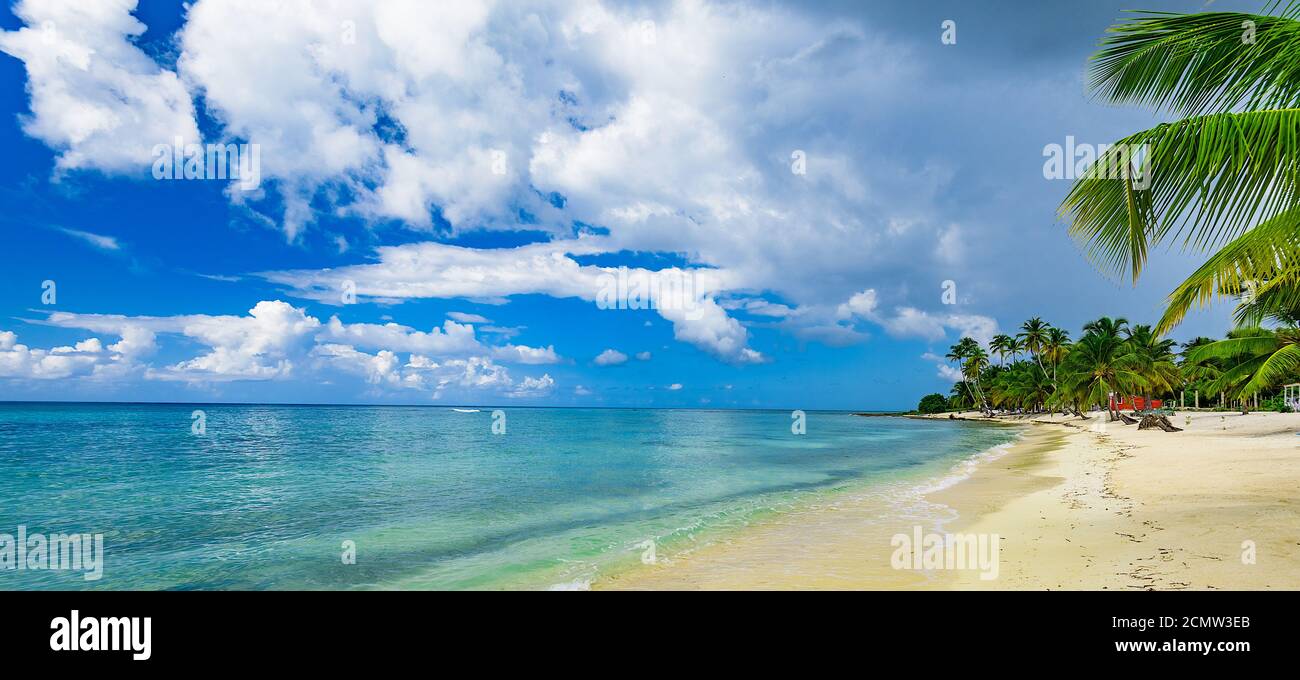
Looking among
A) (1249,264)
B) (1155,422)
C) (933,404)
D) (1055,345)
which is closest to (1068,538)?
(1249,264)

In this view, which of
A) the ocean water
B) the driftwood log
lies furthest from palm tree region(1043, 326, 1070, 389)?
the ocean water

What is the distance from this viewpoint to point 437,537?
38.9 ft

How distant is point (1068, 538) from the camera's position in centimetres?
912

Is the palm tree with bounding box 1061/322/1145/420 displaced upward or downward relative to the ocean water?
upward

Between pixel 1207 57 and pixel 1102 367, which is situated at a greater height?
pixel 1207 57

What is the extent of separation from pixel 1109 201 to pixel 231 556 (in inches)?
568

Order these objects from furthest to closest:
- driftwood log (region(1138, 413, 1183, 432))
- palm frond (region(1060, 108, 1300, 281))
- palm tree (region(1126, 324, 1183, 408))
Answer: palm tree (region(1126, 324, 1183, 408)) < driftwood log (region(1138, 413, 1183, 432)) < palm frond (region(1060, 108, 1300, 281))

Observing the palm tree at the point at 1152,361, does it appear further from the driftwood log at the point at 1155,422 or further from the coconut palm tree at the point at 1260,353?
the coconut palm tree at the point at 1260,353

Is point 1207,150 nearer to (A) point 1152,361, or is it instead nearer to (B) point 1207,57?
(B) point 1207,57

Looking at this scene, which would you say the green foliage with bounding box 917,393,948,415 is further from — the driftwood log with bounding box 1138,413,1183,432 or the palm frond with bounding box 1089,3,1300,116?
the palm frond with bounding box 1089,3,1300,116

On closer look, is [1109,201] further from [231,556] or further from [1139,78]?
[231,556]

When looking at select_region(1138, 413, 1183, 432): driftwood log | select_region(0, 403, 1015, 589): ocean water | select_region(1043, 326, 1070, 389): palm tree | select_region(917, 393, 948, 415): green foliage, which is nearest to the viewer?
select_region(0, 403, 1015, 589): ocean water

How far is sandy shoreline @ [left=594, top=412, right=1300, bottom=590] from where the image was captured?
6867mm
